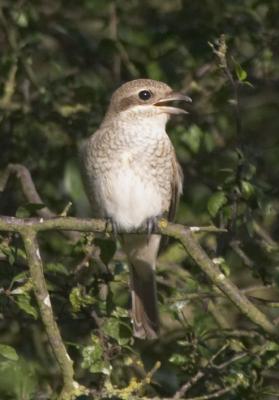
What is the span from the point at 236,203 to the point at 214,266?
620 millimetres

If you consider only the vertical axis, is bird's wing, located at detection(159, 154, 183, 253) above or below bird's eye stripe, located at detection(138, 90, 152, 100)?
below

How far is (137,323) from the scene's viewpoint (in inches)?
209

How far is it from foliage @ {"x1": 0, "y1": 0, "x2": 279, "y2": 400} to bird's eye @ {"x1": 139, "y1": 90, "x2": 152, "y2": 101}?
36 centimetres

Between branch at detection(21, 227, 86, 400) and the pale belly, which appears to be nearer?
branch at detection(21, 227, 86, 400)

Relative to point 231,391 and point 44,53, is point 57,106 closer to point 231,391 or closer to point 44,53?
point 44,53

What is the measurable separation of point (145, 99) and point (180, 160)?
0.88m

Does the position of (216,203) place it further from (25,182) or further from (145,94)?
(25,182)

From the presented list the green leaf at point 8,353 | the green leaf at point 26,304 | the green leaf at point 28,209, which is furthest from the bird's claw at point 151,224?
the green leaf at point 8,353

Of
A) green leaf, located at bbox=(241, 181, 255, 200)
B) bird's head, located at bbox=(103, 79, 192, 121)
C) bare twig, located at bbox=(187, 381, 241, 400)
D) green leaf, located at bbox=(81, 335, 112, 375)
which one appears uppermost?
bird's head, located at bbox=(103, 79, 192, 121)

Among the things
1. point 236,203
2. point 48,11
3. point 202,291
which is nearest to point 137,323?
point 202,291

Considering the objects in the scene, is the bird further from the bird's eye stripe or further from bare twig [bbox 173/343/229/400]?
bare twig [bbox 173/343/229/400]

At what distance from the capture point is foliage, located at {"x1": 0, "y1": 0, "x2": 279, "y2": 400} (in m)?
4.73

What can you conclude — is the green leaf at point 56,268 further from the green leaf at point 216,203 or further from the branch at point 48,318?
the green leaf at point 216,203

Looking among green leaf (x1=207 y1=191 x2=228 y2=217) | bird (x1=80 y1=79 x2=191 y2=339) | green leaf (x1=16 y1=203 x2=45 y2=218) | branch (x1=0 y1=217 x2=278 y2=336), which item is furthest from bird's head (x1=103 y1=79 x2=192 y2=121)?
branch (x1=0 y1=217 x2=278 y2=336)
